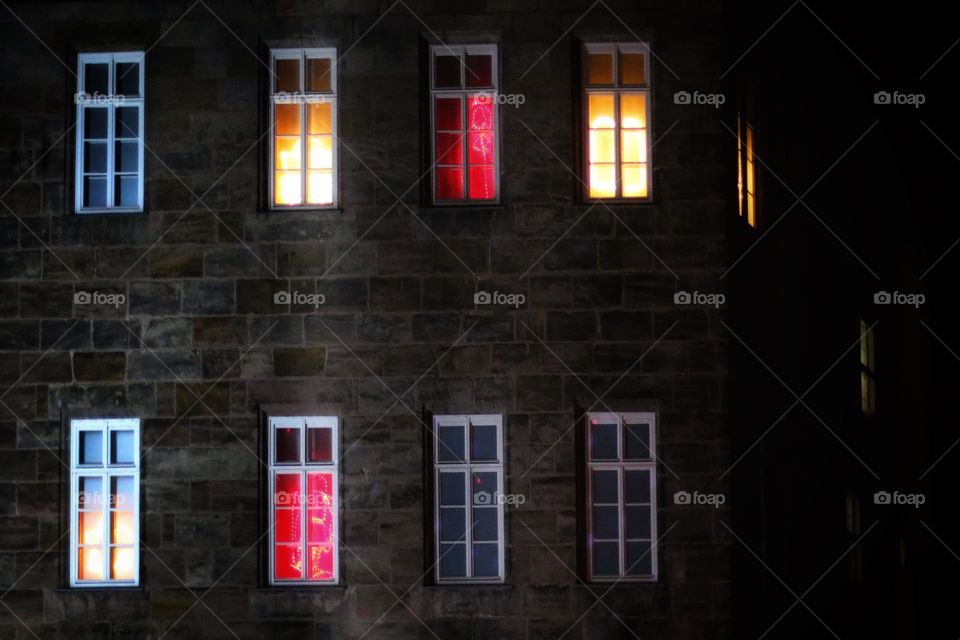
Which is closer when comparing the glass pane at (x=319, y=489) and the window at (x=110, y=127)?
the glass pane at (x=319, y=489)

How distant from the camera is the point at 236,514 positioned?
969 cm

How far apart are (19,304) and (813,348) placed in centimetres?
1043

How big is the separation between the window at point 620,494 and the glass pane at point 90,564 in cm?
541

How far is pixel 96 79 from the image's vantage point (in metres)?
10.2

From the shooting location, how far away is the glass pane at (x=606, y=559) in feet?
31.9

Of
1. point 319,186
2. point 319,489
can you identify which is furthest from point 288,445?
point 319,186

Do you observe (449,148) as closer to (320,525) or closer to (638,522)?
(320,525)

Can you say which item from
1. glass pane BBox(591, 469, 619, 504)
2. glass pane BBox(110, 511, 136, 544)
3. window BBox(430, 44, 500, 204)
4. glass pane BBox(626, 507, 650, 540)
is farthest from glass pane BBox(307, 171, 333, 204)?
glass pane BBox(626, 507, 650, 540)

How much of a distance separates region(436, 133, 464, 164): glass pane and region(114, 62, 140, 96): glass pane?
352 cm

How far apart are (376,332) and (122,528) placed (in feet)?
11.7

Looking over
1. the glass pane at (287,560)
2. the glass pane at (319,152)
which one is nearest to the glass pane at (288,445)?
the glass pane at (287,560)

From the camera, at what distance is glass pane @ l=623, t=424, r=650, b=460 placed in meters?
9.74

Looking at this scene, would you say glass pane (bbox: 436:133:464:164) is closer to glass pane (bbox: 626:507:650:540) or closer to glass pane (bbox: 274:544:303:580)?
glass pane (bbox: 626:507:650:540)

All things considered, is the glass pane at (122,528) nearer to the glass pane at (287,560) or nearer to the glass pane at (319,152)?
the glass pane at (287,560)
